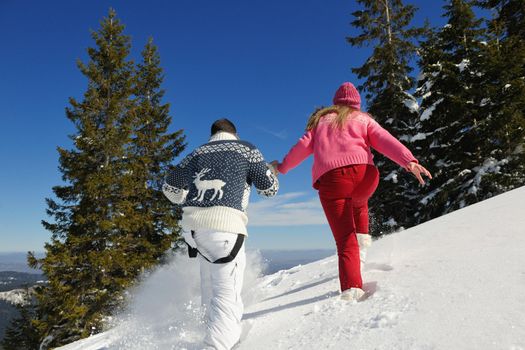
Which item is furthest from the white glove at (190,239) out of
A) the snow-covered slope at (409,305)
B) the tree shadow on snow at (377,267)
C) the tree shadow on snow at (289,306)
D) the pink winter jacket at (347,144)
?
the tree shadow on snow at (377,267)

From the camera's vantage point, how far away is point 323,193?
9.84 ft

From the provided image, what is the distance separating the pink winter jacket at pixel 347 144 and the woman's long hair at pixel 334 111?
41 millimetres

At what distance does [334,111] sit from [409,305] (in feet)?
6.16

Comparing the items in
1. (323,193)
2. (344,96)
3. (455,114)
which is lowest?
(323,193)

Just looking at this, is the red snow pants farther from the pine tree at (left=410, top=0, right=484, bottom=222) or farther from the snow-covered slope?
the pine tree at (left=410, top=0, right=484, bottom=222)

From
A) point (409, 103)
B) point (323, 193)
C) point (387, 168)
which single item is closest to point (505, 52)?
point (409, 103)

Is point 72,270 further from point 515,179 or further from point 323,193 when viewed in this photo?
point 515,179

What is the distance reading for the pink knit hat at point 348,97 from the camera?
10.9ft

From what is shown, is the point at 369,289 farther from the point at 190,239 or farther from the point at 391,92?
the point at 391,92

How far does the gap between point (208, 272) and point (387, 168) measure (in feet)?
45.5

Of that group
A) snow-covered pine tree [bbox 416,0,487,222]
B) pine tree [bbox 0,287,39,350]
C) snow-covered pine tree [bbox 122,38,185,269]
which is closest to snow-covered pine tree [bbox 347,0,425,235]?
snow-covered pine tree [bbox 416,0,487,222]

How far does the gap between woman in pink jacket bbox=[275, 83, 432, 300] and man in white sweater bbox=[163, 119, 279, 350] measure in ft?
1.60

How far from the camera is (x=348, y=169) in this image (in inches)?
115

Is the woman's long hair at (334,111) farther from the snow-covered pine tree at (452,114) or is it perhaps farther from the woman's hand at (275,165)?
the snow-covered pine tree at (452,114)
